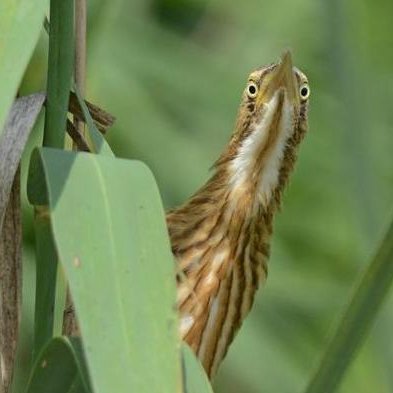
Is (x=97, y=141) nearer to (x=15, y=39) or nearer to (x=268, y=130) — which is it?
(x=15, y=39)

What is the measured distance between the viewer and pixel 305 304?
2.79m

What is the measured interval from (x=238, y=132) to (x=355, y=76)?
181 mm

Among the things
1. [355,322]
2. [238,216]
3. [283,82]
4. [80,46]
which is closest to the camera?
[355,322]

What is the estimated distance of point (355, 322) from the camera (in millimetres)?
1269

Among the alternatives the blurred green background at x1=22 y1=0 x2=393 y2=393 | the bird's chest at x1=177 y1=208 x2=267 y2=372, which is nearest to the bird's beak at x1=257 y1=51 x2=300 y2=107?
the bird's chest at x1=177 y1=208 x2=267 y2=372

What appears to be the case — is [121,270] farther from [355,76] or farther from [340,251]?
[340,251]

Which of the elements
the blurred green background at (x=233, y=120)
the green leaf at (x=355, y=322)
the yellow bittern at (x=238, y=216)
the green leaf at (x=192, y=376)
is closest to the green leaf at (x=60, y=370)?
the green leaf at (x=192, y=376)

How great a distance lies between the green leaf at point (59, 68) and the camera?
130cm

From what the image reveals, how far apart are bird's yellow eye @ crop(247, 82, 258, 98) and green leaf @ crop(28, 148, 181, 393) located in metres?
0.65

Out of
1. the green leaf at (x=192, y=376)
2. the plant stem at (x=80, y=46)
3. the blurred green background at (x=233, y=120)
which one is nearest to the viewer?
the green leaf at (x=192, y=376)

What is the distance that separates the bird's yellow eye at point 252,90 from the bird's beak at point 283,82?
0.01m

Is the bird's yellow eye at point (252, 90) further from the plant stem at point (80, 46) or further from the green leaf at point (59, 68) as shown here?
the green leaf at point (59, 68)

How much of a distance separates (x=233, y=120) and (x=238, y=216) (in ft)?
2.94

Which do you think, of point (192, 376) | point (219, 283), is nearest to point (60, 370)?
point (192, 376)
